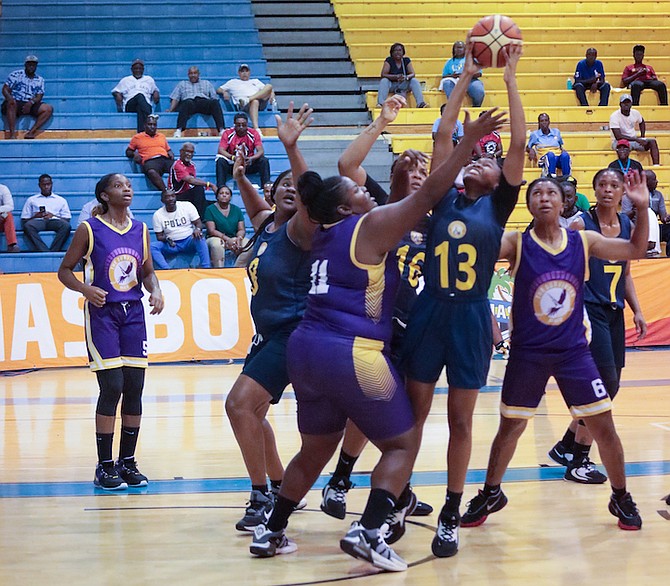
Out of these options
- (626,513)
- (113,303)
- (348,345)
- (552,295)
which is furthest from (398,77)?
(348,345)

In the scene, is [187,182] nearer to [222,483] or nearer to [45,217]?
[45,217]

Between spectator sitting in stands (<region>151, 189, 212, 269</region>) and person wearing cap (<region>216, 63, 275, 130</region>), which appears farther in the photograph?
person wearing cap (<region>216, 63, 275, 130</region>)

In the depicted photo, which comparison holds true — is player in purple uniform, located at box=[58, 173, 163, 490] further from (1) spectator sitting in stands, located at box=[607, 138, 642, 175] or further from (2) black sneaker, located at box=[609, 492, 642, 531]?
(1) spectator sitting in stands, located at box=[607, 138, 642, 175]

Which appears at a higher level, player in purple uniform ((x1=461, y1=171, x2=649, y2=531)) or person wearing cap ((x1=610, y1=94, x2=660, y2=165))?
person wearing cap ((x1=610, y1=94, x2=660, y2=165))

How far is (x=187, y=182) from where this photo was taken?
14.8m

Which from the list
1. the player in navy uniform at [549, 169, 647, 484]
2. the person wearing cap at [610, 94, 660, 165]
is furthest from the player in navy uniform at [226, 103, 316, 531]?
the person wearing cap at [610, 94, 660, 165]

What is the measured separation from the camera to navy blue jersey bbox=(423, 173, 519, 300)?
15.0ft

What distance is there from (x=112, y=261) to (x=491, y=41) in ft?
8.98

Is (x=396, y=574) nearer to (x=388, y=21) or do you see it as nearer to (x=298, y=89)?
(x=298, y=89)

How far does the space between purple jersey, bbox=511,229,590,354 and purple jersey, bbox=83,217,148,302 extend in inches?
98.9

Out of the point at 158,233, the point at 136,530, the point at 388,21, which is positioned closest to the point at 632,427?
the point at 136,530

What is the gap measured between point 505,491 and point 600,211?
69.4 inches

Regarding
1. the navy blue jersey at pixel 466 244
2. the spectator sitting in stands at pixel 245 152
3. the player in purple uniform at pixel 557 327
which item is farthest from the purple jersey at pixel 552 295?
the spectator sitting in stands at pixel 245 152

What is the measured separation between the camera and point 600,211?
588 cm
